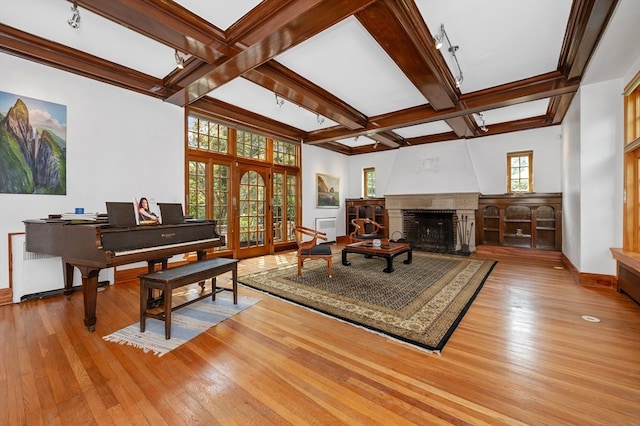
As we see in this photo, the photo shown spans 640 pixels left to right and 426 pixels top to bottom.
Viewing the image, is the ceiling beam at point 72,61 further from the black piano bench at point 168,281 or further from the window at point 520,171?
the window at point 520,171

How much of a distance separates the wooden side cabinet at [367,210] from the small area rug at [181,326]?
18.6 feet

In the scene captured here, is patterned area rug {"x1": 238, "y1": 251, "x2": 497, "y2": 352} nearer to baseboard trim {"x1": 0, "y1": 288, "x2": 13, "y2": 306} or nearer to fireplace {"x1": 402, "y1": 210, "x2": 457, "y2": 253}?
fireplace {"x1": 402, "y1": 210, "x2": 457, "y2": 253}

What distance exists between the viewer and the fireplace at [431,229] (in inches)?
264

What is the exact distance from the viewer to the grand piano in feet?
7.22

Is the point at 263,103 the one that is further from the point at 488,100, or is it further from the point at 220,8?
the point at 488,100

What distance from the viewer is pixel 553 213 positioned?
5.72m

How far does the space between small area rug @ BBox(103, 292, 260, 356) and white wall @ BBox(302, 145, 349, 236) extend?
426 cm

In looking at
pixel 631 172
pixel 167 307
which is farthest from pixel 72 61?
pixel 631 172

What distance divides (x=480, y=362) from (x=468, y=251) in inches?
199

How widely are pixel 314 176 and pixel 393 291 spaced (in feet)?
15.2

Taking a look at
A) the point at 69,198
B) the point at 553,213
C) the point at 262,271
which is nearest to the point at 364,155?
the point at 553,213

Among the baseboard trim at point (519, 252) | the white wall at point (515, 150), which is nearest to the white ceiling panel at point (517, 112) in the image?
the white wall at point (515, 150)

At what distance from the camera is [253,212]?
5953 mm

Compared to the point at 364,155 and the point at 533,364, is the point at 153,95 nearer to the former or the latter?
the point at 533,364
